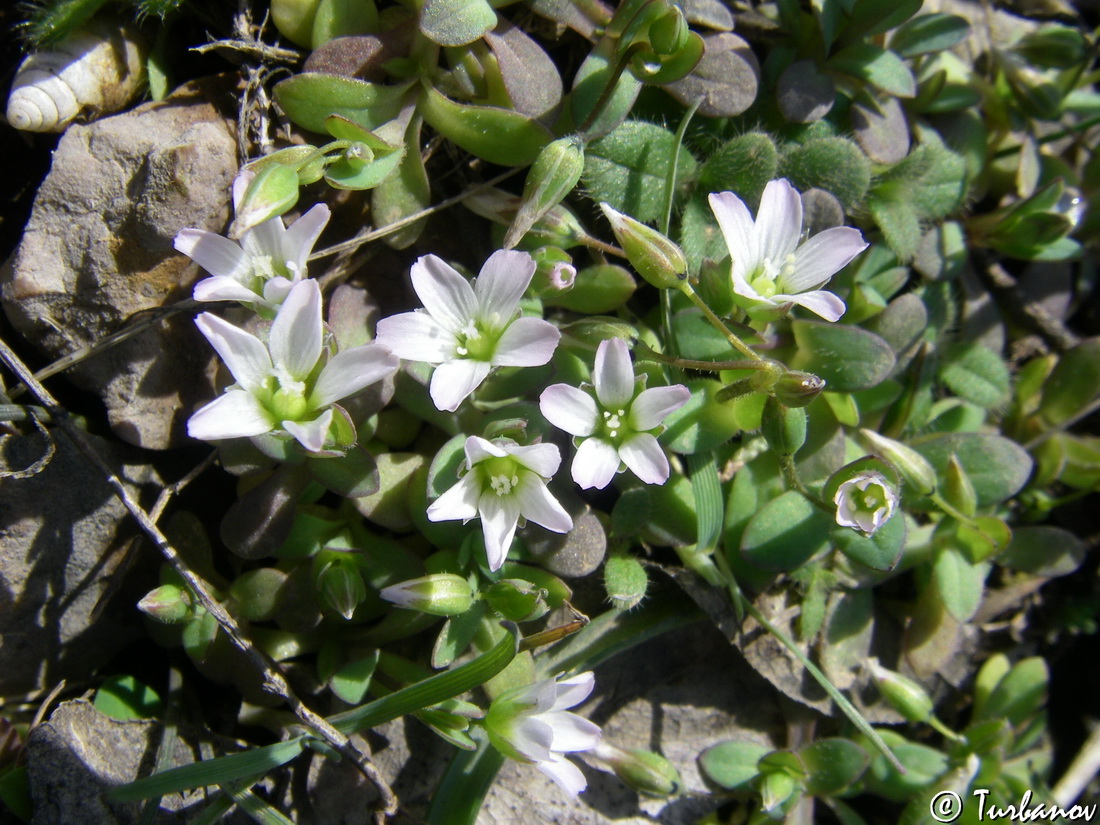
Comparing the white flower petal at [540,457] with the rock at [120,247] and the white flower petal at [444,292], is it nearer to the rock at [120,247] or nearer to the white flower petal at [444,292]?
the white flower petal at [444,292]

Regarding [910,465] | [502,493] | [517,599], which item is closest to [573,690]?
[517,599]

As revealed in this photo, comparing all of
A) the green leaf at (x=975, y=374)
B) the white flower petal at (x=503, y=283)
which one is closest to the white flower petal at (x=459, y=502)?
the white flower petal at (x=503, y=283)

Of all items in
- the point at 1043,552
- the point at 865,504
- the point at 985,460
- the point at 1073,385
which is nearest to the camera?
the point at 865,504

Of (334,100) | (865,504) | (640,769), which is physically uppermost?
(334,100)

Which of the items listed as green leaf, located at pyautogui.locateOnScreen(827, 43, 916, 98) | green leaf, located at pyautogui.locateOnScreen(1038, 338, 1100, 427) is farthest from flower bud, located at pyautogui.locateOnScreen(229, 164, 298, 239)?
green leaf, located at pyautogui.locateOnScreen(1038, 338, 1100, 427)

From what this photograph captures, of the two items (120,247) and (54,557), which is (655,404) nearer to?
(120,247)

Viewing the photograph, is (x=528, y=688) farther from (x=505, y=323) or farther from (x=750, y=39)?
(x=750, y=39)

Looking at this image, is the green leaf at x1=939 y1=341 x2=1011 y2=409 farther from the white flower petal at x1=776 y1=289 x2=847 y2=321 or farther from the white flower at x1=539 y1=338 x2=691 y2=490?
the white flower at x1=539 y1=338 x2=691 y2=490
